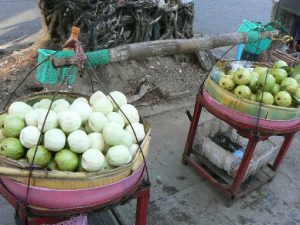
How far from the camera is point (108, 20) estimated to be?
15.4 ft

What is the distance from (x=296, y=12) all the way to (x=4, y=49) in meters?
4.81

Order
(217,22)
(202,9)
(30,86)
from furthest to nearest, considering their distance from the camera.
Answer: (202,9) < (217,22) < (30,86)

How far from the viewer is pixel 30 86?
448 cm

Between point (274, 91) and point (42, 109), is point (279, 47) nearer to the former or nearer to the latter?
point (274, 91)

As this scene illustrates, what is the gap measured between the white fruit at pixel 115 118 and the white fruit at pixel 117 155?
0.67 feet

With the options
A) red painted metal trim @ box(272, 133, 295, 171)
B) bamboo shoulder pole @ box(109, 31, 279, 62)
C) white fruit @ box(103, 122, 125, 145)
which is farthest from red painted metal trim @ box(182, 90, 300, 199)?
white fruit @ box(103, 122, 125, 145)

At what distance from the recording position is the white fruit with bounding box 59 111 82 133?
192 cm

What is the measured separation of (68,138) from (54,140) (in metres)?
0.08

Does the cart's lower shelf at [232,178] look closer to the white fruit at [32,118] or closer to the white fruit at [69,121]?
the white fruit at [69,121]

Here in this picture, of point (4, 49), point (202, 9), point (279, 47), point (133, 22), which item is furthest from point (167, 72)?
point (202, 9)

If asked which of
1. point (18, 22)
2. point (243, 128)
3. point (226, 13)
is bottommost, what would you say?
point (226, 13)

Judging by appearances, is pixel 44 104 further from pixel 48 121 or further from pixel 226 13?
pixel 226 13

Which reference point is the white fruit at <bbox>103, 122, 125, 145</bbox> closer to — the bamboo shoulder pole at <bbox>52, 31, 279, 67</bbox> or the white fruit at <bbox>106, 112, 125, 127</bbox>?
the white fruit at <bbox>106, 112, 125, 127</bbox>

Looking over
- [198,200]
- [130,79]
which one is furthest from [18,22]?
[198,200]
